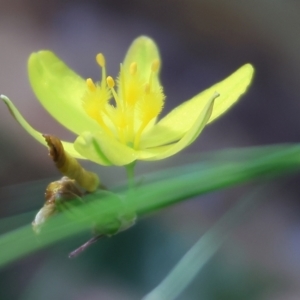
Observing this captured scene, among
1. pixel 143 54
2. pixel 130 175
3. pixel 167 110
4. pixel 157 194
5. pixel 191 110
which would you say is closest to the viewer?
pixel 157 194

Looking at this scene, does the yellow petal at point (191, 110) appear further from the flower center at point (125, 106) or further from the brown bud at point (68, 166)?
the brown bud at point (68, 166)

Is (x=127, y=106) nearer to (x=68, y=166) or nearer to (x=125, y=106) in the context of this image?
(x=125, y=106)

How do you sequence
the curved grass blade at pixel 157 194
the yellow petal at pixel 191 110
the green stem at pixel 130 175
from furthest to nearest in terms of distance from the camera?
the yellow petal at pixel 191 110
the green stem at pixel 130 175
the curved grass blade at pixel 157 194

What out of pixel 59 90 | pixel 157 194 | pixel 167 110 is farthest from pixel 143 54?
pixel 167 110

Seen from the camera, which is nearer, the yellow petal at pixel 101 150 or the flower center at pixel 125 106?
the yellow petal at pixel 101 150

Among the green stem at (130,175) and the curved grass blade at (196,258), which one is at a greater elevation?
the green stem at (130,175)

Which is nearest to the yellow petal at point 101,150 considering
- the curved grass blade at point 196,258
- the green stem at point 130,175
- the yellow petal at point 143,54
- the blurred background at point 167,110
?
the green stem at point 130,175
